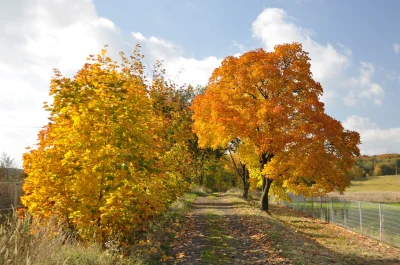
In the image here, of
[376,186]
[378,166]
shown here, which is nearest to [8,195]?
[376,186]

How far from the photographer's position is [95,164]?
7973 mm

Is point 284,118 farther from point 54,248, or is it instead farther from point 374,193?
point 374,193

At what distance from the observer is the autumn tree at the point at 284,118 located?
2005 centimetres

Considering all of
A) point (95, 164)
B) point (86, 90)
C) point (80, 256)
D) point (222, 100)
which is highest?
point (222, 100)

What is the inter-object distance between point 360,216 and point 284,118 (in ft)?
22.2

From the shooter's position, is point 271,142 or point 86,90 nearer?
point 86,90

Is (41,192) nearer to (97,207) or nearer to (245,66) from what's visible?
(97,207)

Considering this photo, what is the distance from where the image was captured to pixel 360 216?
17531mm

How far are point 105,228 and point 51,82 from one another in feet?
12.9

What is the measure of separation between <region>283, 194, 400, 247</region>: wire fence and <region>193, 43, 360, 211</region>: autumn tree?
5.25 feet

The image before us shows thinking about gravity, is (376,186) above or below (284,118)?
below

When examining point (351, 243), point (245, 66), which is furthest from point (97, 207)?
point (245, 66)

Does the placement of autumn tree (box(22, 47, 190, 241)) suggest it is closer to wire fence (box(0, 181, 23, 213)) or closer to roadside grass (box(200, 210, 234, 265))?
roadside grass (box(200, 210, 234, 265))

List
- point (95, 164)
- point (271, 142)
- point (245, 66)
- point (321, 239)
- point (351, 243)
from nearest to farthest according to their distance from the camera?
point (95, 164) → point (351, 243) → point (321, 239) → point (271, 142) → point (245, 66)
